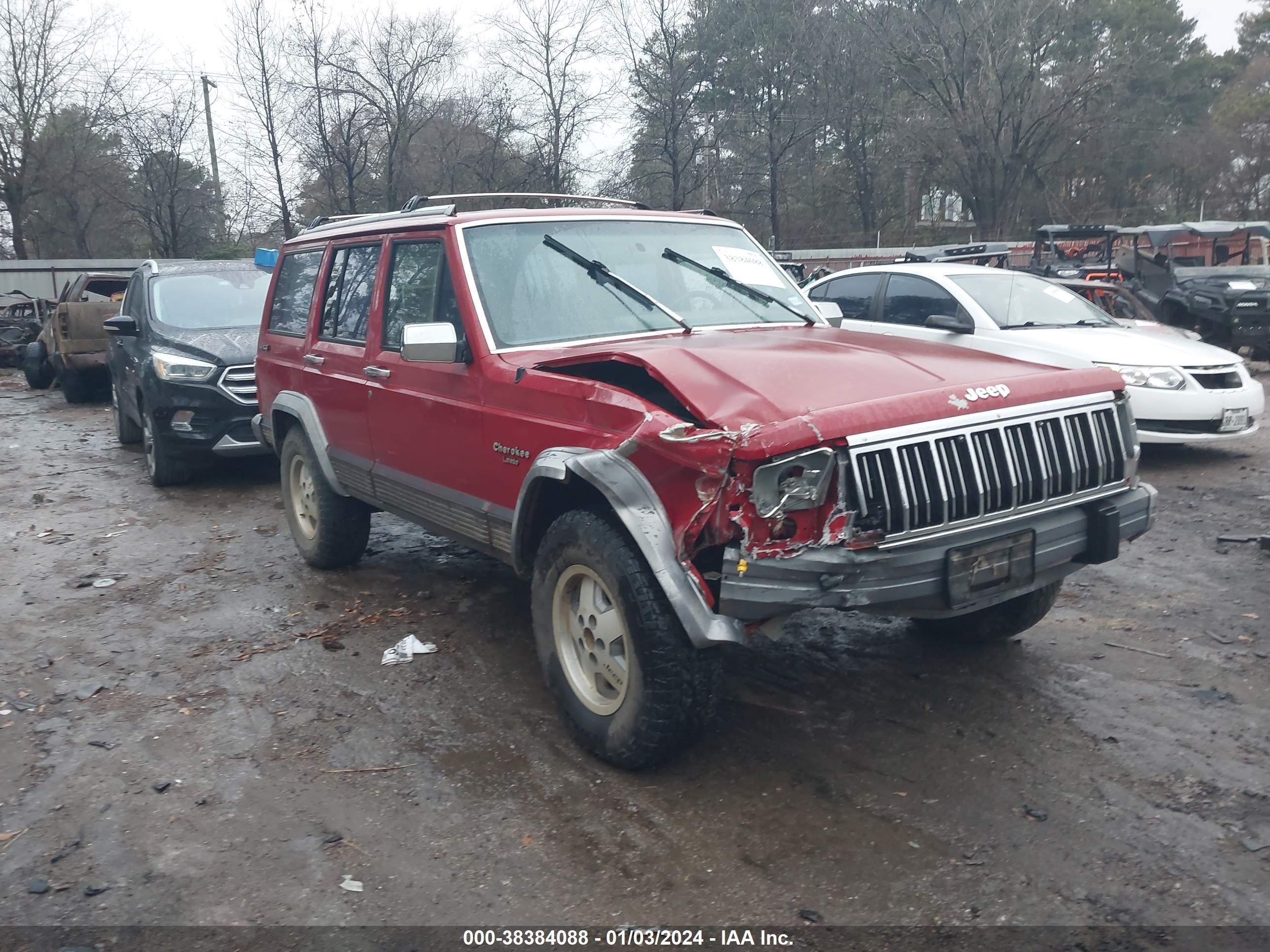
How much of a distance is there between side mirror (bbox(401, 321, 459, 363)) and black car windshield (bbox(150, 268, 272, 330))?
5627mm

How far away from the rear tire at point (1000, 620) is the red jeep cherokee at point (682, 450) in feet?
0.04

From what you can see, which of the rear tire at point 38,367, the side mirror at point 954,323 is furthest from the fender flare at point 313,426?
the rear tire at point 38,367

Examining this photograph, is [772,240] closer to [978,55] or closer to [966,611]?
[978,55]

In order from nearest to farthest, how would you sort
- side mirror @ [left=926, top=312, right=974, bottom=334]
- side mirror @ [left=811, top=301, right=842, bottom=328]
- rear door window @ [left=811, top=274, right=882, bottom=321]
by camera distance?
1. side mirror @ [left=811, top=301, right=842, bottom=328]
2. side mirror @ [left=926, top=312, right=974, bottom=334]
3. rear door window @ [left=811, top=274, right=882, bottom=321]

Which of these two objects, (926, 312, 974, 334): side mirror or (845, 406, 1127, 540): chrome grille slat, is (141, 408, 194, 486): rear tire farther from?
(845, 406, 1127, 540): chrome grille slat

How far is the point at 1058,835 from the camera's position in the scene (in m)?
3.10

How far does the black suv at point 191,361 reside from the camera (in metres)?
8.23

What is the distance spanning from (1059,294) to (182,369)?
7.65 meters

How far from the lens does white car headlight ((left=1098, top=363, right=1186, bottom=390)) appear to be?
795cm

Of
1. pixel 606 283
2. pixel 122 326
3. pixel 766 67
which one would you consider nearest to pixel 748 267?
pixel 606 283

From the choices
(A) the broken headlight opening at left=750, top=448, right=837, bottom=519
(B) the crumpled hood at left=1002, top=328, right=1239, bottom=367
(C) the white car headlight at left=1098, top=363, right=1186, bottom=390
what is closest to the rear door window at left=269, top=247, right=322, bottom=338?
(A) the broken headlight opening at left=750, top=448, right=837, bottom=519

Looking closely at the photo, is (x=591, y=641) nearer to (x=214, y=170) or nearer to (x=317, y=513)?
(x=317, y=513)

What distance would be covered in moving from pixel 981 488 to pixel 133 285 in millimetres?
9381

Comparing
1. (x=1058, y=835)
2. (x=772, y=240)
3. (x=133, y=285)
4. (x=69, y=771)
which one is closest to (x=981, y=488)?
(x=1058, y=835)
